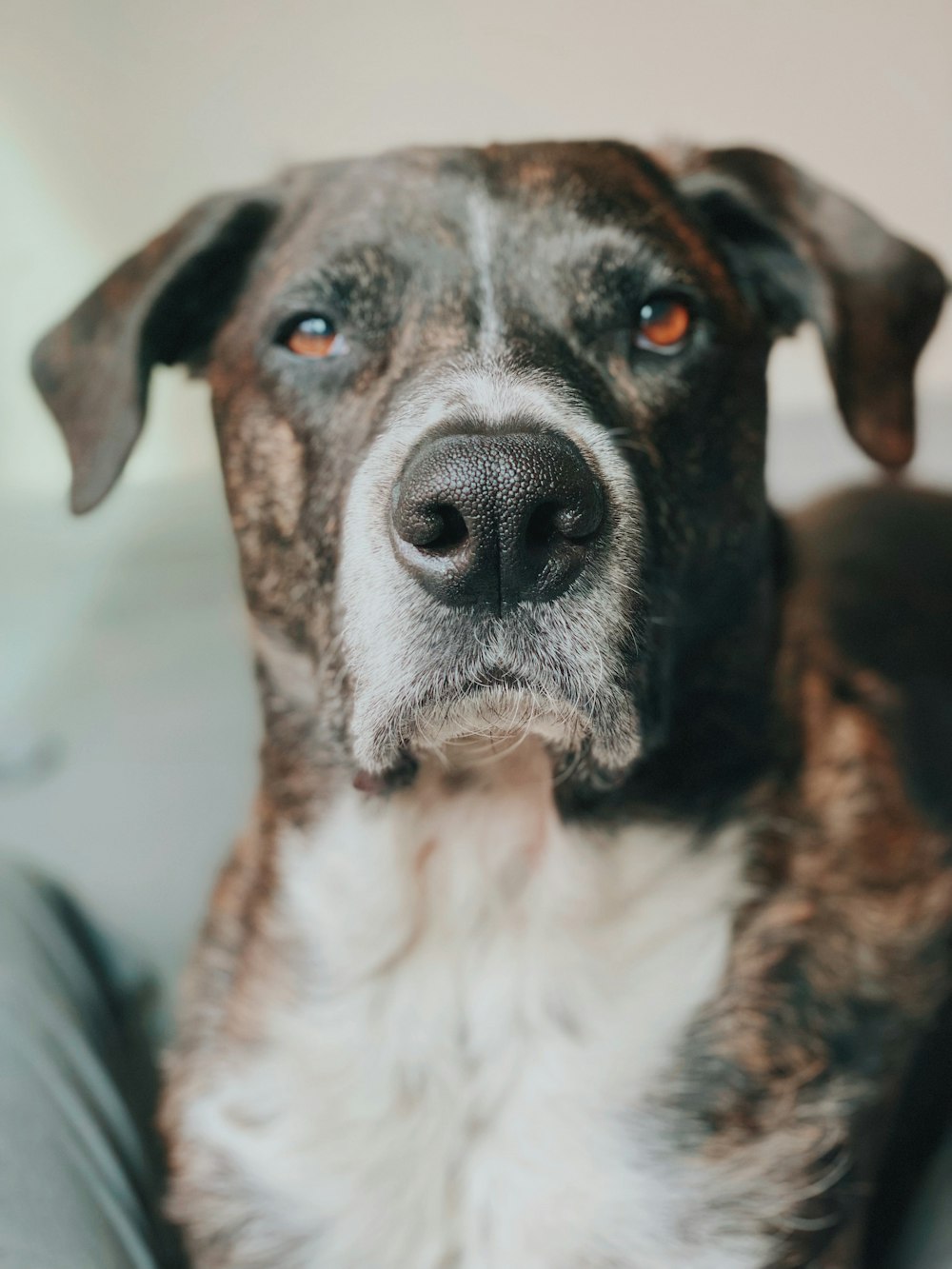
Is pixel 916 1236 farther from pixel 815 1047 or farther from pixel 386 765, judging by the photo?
pixel 386 765

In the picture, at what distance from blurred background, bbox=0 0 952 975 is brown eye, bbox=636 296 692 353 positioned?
3.34ft

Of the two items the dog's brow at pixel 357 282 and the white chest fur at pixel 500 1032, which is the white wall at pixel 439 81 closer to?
the dog's brow at pixel 357 282

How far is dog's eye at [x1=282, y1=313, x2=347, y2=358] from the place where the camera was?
132 cm

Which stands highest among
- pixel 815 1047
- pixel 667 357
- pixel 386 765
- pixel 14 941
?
pixel 667 357

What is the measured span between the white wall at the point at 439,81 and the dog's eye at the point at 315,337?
40.8 inches

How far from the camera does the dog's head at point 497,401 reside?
40.8 inches

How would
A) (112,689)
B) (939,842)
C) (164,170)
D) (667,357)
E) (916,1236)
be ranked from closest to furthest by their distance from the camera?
(667,357)
(916,1236)
(939,842)
(164,170)
(112,689)

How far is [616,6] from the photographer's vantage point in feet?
7.02

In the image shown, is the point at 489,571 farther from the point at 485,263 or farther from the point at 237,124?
the point at 237,124

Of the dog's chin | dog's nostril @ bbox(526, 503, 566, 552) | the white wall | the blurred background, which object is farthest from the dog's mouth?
the white wall

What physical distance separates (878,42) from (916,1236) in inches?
83.6

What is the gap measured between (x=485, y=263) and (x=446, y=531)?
0.44 meters

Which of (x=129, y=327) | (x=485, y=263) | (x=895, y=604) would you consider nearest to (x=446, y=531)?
(x=485, y=263)

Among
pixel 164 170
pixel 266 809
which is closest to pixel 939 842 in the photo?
pixel 266 809
